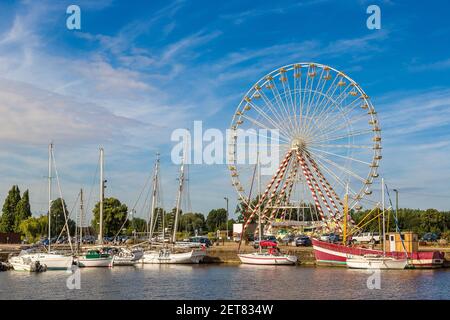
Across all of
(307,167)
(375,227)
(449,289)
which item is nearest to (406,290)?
(449,289)

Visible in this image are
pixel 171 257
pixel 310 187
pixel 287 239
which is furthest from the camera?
pixel 287 239

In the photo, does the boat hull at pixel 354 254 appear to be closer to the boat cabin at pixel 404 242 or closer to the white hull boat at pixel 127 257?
the boat cabin at pixel 404 242

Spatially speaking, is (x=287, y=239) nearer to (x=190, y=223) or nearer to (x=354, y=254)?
(x=354, y=254)

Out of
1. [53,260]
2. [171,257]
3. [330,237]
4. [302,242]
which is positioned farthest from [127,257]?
[330,237]

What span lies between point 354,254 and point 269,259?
1067cm

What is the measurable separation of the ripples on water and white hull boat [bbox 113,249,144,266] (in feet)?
22.8

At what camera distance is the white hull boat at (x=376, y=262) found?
63.4 metres

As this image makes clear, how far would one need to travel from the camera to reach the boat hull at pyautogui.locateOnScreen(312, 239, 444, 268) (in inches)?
2534

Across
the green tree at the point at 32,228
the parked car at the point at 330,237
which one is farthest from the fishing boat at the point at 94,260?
the green tree at the point at 32,228

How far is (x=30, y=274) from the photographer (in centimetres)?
6338

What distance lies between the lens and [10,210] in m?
134

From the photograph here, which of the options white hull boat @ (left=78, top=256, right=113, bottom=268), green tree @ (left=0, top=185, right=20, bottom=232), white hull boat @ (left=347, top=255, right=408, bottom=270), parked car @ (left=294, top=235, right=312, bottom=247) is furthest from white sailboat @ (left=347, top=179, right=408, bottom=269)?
green tree @ (left=0, top=185, right=20, bottom=232)
